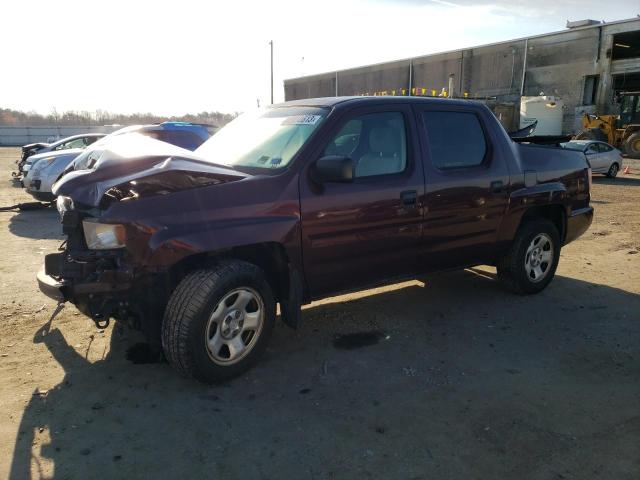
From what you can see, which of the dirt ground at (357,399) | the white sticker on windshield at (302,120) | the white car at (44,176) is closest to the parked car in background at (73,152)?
the white car at (44,176)

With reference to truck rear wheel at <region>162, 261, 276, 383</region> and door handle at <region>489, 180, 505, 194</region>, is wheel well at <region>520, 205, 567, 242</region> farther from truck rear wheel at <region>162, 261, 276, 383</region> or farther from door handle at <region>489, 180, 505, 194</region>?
truck rear wheel at <region>162, 261, 276, 383</region>

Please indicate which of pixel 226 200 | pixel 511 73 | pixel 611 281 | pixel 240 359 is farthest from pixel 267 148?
pixel 511 73

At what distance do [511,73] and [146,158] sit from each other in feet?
143

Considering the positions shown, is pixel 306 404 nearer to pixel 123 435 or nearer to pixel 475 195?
pixel 123 435

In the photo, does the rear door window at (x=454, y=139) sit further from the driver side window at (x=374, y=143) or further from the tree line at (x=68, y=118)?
the tree line at (x=68, y=118)

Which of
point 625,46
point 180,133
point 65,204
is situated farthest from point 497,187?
point 625,46

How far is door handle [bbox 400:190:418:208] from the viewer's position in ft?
13.4

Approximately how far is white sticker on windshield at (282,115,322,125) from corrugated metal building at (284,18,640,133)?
2790cm

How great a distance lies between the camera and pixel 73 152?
37.0 ft

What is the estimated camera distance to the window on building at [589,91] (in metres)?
36.7

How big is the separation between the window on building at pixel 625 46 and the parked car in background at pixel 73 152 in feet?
118

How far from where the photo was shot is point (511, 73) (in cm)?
4156

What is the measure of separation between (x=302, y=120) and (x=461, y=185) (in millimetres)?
1537

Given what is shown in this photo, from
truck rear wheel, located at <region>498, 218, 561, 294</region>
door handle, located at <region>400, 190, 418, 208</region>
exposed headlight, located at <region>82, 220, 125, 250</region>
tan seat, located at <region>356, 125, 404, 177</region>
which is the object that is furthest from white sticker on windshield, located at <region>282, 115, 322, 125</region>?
truck rear wheel, located at <region>498, 218, 561, 294</region>
